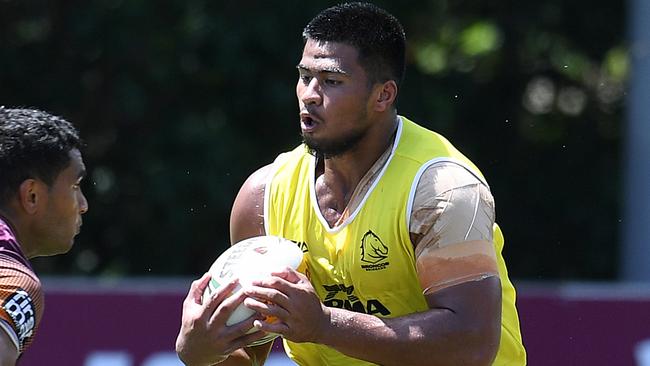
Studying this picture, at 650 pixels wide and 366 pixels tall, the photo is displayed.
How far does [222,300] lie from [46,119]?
2.75 ft

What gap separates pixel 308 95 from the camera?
416 cm

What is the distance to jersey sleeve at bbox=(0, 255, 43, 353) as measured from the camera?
141 inches

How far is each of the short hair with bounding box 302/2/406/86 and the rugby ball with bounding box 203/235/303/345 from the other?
64cm

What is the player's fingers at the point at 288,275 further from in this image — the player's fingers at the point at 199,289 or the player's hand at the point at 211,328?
the player's fingers at the point at 199,289

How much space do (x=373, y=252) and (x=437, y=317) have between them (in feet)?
1.05

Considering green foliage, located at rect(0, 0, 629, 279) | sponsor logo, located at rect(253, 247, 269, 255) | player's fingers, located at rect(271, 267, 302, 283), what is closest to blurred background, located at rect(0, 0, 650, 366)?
green foliage, located at rect(0, 0, 629, 279)

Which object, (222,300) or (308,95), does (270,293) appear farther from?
(308,95)

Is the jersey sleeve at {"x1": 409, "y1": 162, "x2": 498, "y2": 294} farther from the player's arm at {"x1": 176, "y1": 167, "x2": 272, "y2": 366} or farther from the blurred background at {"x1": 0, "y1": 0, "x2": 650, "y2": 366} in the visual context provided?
the blurred background at {"x1": 0, "y1": 0, "x2": 650, "y2": 366}

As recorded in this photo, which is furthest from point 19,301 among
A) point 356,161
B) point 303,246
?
point 356,161

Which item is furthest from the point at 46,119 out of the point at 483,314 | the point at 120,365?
the point at 120,365

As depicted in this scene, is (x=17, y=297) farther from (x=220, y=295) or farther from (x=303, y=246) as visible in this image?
(x=303, y=246)

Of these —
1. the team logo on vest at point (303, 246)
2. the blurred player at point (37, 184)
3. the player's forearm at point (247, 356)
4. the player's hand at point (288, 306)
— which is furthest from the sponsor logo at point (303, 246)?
the blurred player at point (37, 184)

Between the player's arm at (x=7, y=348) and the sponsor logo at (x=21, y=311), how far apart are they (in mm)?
35

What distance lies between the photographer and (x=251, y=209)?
4.50 meters
